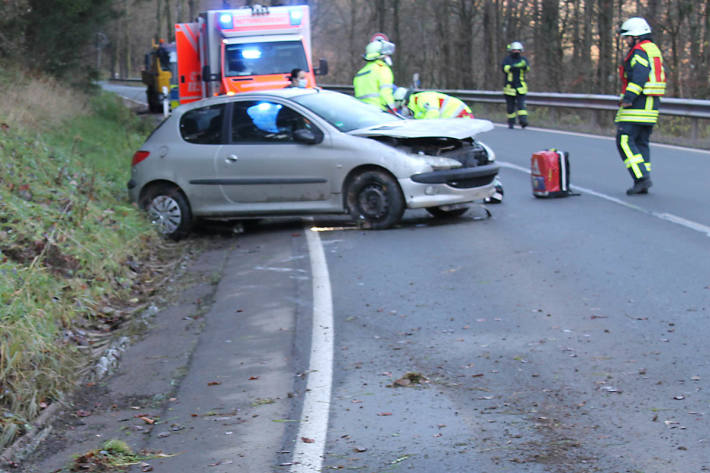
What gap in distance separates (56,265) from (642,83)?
24.3ft

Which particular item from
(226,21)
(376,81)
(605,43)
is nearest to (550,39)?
(605,43)

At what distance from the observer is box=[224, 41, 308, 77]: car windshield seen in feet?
63.1

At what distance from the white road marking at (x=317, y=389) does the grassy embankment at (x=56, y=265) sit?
1.51 meters

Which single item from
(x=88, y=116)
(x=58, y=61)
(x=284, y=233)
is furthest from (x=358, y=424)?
(x=58, y=61)

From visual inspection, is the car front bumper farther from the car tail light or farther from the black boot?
the car tail light

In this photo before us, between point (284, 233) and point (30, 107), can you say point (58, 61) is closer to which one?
point (30, 107)

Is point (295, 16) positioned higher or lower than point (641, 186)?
higher

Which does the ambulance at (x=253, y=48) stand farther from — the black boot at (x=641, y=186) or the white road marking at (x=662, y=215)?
the black boot at (x=641, y=186)

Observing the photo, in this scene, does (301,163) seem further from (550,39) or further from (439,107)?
(550,39)

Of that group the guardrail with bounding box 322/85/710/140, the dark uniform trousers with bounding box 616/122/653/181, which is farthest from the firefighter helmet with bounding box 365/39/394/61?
the guardrail with bounding box 322/85/710/140

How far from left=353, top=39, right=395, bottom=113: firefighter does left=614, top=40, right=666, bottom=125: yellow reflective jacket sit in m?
3.22

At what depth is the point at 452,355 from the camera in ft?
19.5

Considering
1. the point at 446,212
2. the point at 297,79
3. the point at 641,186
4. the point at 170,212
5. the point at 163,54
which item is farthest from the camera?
the point at 163,54

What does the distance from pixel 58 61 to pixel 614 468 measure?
2319 centimetres
